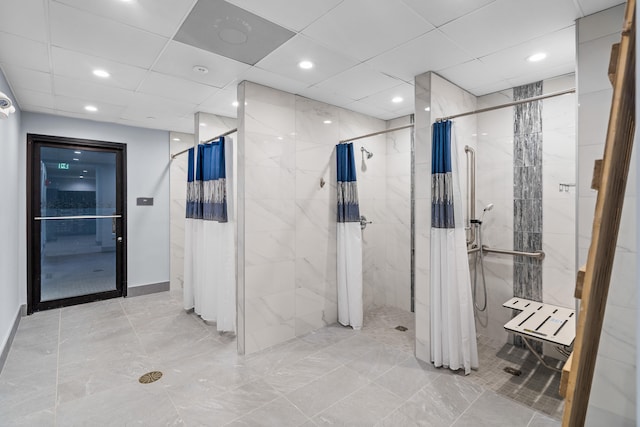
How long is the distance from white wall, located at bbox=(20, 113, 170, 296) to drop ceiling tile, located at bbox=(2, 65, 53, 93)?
1.19 metres

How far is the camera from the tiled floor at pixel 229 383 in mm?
1979

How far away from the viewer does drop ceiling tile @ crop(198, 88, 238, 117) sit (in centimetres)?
311

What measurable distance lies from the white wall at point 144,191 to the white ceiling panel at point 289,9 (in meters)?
3.51

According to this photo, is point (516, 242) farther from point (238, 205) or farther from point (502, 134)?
point (238, 205)

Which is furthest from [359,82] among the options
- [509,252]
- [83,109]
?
[83,109]

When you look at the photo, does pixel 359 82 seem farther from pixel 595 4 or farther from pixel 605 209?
pixel 605 209

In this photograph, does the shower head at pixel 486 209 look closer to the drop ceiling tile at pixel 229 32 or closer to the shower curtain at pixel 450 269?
the shower curtain at pixel 450 269

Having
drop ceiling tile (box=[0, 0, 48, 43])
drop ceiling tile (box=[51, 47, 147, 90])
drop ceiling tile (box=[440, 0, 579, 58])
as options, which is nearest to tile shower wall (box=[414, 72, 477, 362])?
drop ceiling tile (box=[440, 0, 579, 58])

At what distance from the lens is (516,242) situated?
9.62 feet

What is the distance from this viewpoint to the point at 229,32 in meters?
2.02

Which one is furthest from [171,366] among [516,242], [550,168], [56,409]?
[550,168]

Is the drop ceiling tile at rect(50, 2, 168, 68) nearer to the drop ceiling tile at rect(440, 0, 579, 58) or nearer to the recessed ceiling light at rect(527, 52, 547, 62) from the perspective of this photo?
the drop ceiling tile at rect(440, 0, 579, 58)

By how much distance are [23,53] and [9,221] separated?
67.3 inches

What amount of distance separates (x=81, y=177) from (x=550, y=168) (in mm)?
5470
